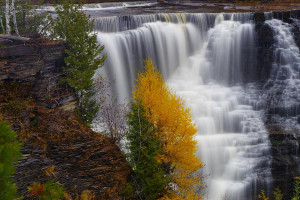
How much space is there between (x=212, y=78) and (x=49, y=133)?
71.1 feet

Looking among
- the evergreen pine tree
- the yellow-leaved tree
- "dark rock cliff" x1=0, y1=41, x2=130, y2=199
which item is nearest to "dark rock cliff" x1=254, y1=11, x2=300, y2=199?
the yellow-leaved tree

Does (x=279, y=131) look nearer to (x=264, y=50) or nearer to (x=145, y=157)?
(x=264, y=50)

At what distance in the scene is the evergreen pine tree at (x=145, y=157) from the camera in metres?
16.7

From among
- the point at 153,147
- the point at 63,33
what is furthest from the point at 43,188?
the point at 63,33

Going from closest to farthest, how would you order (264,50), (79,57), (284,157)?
1. (79,57)
2. (284,157)
3. (264,50)

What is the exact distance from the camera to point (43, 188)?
853 centimetres

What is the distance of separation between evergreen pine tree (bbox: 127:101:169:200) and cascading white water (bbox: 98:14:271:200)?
861 centimetres

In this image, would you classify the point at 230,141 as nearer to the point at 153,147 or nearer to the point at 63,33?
the point at 153,147

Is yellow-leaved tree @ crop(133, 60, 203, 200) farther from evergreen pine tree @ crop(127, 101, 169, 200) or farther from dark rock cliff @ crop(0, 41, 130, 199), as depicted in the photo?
dark rock cliff @ crop(0, 41, 130, 199)

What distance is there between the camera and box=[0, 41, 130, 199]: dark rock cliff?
13703 millimetres

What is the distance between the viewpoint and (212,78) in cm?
3250

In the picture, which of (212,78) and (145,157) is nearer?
(145,157)

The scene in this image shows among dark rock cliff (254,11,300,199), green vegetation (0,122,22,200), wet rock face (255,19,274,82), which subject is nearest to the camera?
green vegetation (0,122,22,200)

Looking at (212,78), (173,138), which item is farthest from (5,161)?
(212,78)
